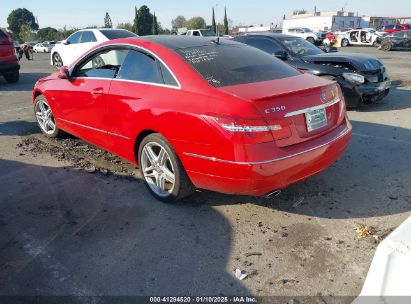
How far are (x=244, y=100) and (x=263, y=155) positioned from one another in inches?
18.4

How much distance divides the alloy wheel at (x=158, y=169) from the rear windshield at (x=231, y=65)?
84cm

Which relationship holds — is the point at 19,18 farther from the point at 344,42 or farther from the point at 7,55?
the point at 7,55

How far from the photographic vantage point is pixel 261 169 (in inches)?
121

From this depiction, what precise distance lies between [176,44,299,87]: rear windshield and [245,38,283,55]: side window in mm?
4479

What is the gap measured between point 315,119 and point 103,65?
2.60 m

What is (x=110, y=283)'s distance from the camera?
2766mm

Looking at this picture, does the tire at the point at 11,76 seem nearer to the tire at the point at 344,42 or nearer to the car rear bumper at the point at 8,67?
the car rear bumper at the point at 8,67

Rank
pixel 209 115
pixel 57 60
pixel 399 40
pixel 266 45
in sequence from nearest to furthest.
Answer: pixel 209 115
pixel 266 45
pixel 57 60
pixel 399 40

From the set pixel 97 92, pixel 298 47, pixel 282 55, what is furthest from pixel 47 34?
pixel 97 92

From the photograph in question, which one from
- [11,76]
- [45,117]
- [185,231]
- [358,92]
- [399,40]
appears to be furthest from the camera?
[399,40]

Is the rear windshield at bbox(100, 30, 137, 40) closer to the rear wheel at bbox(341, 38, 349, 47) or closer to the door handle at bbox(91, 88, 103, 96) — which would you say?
the door handle at bbox(91, 88, 103, 96)

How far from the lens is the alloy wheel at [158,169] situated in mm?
3775

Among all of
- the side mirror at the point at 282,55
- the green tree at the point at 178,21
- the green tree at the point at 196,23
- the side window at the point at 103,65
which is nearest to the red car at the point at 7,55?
the side window at the point at 103,65

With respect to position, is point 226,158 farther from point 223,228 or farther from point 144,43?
point 144,43
